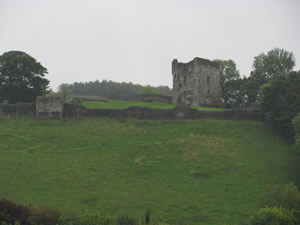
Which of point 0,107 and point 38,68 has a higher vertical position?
point 38,68

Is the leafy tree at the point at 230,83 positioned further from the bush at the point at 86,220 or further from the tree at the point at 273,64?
the bush at the point at 86,220

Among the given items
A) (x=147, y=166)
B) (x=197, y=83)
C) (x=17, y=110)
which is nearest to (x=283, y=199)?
(x=147, y=166)

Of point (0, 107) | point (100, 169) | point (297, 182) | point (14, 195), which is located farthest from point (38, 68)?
point (297, 182)

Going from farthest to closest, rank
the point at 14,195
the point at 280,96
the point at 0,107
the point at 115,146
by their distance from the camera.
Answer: the point at 0,107, the point at 280,96, the point at 115,146, the point at 14,195

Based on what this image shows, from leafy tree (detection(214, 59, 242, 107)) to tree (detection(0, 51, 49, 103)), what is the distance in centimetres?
2792

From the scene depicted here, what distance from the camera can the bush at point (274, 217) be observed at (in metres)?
17.1

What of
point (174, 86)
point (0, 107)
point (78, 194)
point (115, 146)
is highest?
point (174, 86)

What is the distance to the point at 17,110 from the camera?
40.7 meters

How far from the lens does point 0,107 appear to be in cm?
4062

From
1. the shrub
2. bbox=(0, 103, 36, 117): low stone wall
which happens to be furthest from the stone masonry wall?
the shrub

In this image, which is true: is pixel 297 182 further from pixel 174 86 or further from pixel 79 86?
pixel 79 86

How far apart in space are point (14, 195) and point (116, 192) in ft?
21.4

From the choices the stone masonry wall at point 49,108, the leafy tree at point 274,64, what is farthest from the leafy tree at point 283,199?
the leafy tree at point 274,64

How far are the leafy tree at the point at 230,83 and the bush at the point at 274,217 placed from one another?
40.2m
